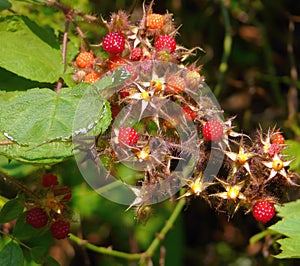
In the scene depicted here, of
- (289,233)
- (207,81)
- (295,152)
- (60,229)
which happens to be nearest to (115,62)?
(60,229)

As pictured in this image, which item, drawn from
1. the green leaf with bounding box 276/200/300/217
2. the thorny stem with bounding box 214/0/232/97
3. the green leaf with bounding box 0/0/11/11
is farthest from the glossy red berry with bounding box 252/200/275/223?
the thorny stem with bounding box 214/0/232/97

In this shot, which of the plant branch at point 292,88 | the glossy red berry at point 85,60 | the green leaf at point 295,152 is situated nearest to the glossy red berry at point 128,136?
the glossy red berry at point 85,60

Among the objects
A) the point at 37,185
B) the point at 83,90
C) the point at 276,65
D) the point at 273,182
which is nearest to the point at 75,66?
the point at 83,90

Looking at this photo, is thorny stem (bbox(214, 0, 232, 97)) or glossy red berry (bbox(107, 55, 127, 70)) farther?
thorny stem (bbox(214, 0, 232, 97))

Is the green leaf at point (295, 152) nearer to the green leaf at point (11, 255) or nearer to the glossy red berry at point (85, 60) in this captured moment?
the glossy red berry at point (85, 60)

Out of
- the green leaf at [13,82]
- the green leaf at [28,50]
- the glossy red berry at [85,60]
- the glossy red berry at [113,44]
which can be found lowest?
the green leaf at [13,82]

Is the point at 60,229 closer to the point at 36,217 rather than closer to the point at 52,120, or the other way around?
the point at 36,217

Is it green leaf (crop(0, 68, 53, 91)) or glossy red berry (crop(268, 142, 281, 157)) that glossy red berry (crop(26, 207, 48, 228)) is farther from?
glossy red berry (crop(268, 142, 281, 157))
